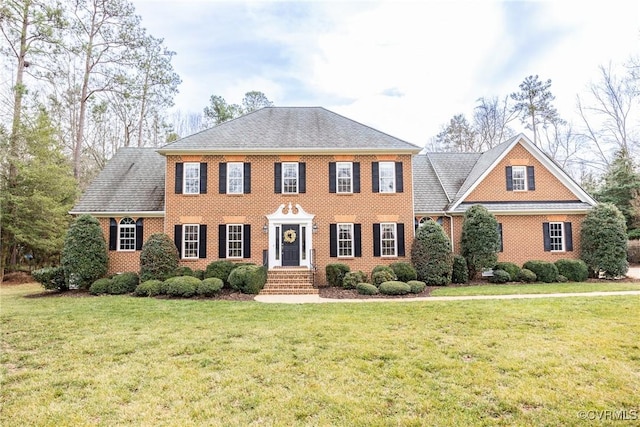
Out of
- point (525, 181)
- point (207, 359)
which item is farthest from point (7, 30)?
A: point (525, 181)

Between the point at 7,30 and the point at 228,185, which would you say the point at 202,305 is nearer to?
the point at 228,185

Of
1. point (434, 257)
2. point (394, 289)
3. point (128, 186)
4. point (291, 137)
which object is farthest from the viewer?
point (128, 186)

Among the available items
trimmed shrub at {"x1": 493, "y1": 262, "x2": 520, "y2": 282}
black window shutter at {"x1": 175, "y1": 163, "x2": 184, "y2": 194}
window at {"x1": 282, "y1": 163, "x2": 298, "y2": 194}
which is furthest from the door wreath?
trimmed shrub at {"x1": 493, "y1": 262, "x2": 520, "y2": 282}

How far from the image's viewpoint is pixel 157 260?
14492 millimetres

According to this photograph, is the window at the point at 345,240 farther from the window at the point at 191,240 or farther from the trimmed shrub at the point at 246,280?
the window at the point at 191,240

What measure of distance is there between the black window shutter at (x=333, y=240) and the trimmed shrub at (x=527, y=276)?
26.7 ft

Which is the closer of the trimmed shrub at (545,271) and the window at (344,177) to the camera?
the trimmed shrub at (545,271)

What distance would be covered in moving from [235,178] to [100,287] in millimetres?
7001

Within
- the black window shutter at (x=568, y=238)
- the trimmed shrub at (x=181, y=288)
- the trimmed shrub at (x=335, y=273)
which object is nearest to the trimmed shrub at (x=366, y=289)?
the trimmed shrub at (x=335, y=273)

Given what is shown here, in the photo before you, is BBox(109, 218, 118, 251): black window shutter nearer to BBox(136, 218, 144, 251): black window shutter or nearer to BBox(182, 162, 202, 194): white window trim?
BBox(136, 218, 144, 251): black window shutter

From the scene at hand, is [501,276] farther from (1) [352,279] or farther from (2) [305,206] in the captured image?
(2) [305,206]

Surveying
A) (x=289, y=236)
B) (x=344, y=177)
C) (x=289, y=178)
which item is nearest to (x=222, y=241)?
(x=289, y=236)

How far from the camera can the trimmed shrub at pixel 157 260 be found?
14398mm

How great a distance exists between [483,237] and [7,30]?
28180 mm
